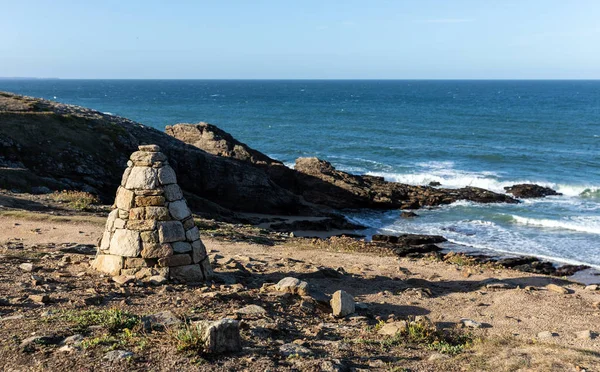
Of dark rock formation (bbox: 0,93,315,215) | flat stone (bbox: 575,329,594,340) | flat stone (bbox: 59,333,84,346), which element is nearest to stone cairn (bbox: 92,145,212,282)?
flat stone (bbox: 59,333,84,346)

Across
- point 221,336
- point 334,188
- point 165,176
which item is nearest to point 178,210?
point 165,176

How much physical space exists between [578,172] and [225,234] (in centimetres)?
3972

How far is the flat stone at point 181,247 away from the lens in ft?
36.8

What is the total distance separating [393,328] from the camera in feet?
31.7

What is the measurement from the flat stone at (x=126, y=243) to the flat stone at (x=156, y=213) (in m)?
0.41

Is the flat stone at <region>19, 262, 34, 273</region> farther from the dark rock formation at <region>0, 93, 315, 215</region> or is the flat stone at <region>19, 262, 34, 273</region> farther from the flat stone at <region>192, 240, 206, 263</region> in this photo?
the dark rock formation at <region>0, 93, 315, 215</region>

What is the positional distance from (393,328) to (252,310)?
2431mm

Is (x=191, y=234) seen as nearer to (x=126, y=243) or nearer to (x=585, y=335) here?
(x=126, y=243)

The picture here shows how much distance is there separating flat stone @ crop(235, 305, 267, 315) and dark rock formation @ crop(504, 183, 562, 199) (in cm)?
3613

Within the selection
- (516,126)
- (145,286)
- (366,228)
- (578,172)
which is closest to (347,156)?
(578,172)

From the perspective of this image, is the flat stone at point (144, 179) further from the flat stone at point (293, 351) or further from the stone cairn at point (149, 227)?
the flat stone at point (293, 351)

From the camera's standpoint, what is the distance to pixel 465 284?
50.5 feet

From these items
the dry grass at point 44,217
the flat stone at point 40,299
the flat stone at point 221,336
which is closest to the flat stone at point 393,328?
the flat stone at point 221,336

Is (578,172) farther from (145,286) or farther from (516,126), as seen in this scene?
(145,286)
